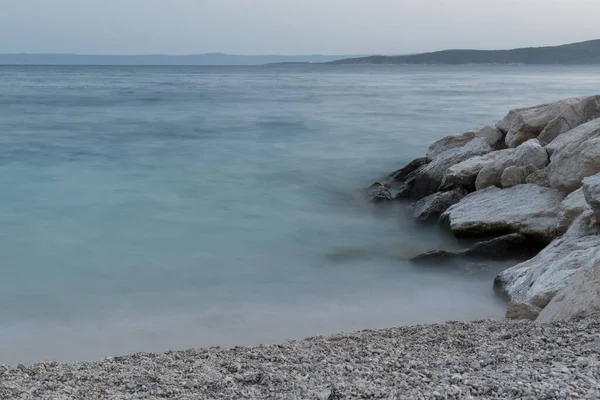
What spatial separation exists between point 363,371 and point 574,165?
5.31 m

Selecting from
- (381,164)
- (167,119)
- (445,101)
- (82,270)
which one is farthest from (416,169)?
(445,101)

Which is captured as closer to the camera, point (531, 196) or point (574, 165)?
point (574, 165)

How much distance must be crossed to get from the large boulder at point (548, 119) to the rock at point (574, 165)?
1.83 m

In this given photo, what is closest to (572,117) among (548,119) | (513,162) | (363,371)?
(548,119)

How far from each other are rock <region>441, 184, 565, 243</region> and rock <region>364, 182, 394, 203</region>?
83.1 inches

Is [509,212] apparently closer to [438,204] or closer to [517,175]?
[517,175]

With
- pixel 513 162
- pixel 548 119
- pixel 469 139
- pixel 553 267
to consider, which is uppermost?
pixel 548 119

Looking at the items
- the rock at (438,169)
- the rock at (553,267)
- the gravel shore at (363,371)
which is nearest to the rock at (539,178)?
the rock at (553,267)

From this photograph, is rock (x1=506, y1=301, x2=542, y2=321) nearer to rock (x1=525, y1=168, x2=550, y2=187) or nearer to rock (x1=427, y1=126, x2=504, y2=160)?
rock (x1=525, y1=168, x2=550, y2=187)

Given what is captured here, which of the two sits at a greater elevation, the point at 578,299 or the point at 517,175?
the point at 517,175

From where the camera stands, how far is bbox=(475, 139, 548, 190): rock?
9370 millimetres

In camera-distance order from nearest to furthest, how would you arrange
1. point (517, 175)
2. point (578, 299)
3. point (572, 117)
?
point (578, 299), point (517, 175), point (572, 117)

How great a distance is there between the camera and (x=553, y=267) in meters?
6.18

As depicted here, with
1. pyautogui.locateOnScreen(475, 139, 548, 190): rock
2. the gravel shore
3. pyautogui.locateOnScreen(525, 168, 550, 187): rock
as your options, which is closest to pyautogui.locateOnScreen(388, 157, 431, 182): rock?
pyautogui.locateOnScreen(475, 139, 548, 190): rock
